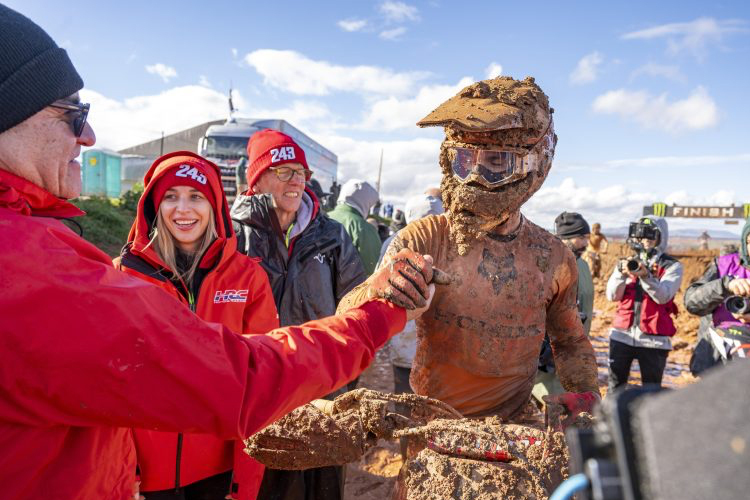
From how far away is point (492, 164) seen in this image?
2.08 metres

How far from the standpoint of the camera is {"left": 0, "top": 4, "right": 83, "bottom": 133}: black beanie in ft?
3.47

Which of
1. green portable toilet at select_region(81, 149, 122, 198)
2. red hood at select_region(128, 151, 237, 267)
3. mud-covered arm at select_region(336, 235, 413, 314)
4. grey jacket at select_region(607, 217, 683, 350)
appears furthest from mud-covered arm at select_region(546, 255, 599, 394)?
green portable toilet at select_region(81, 149, 122, 198)

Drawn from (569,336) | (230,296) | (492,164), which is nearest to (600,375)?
(569,336)

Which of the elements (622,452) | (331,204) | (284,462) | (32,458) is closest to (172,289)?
(284,462)

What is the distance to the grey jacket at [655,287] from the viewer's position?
177 inches

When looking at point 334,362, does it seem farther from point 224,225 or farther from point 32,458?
point 224,225

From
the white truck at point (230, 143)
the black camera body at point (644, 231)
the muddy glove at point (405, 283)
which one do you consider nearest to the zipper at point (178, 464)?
the muddy glove at point (405, 283)

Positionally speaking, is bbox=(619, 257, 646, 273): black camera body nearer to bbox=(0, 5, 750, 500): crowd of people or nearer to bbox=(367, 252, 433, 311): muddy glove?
bbox=(0, 5, 750, 500): crowd of people

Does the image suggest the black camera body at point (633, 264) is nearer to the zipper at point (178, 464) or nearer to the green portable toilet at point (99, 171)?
the zipper at point (178, 464)

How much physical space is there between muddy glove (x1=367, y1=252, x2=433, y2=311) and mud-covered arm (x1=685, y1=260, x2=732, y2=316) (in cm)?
326

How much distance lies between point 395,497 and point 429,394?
0.57 metres

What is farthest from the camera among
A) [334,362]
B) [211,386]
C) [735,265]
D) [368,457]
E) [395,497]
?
[368,457]

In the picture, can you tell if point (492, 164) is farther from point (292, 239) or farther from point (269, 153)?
point (269, 153)

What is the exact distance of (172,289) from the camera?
6.98 feet
